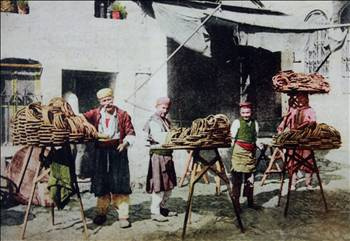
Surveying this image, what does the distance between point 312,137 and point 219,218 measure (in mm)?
842

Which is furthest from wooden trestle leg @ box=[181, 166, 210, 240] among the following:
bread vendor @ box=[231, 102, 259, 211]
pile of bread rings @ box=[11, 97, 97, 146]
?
pile of bread rings @ box=[11, 97, 97, 146]

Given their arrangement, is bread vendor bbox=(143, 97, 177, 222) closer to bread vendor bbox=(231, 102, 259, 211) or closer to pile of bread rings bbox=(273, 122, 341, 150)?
bread vendor bbox=(231, 102, 259, 211)

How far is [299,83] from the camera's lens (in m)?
2.88

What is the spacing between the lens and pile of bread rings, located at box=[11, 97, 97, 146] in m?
2.57

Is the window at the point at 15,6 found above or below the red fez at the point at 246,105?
above

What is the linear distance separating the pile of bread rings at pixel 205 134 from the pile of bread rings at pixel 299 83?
1.77ft

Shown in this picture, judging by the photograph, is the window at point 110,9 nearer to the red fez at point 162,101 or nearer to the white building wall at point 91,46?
the white building wall at point 91,46

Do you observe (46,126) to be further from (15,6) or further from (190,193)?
(190,193)

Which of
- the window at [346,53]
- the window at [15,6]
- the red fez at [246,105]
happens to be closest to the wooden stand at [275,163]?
the red fez at [246,105]

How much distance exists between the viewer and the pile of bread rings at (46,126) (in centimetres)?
257

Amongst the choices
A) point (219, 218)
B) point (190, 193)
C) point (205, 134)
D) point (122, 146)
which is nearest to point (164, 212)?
point (190, 193)

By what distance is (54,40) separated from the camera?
2.81 metres

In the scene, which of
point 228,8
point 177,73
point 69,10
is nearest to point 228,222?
point 177,73

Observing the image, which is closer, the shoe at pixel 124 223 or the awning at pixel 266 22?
the shoe at pixel 124 223
